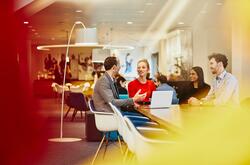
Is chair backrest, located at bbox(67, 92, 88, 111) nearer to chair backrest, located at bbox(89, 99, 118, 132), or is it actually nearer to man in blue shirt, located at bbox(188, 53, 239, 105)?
chair backrest, located at bbox(89, 99, 118, 132)

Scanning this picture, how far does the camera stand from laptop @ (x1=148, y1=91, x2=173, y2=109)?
4.85 m

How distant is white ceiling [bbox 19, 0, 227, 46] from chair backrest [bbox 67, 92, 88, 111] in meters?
2.37

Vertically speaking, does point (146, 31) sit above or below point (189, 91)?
above

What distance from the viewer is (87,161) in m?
6.05

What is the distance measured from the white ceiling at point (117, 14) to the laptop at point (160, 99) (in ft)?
20.4

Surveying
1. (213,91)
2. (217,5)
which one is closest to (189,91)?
(213,91)

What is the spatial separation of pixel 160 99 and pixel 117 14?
989 cm

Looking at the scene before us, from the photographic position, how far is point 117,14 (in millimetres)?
14492

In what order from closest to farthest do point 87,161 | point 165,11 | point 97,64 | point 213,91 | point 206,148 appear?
point 206,148 → point 213,91 → point 87,161 → point 165,11 → point 97,64

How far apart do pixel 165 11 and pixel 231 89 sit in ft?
30.0

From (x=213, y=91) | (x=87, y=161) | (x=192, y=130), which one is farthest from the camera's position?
(x=87, y=161)

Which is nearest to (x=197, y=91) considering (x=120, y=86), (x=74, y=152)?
(x=74, y=152)

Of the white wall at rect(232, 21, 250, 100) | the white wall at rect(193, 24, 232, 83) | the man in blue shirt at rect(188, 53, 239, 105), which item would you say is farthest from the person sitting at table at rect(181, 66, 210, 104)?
the white wall at rect(193, 24, 232, 83)

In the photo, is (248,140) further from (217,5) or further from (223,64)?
(217,5)
